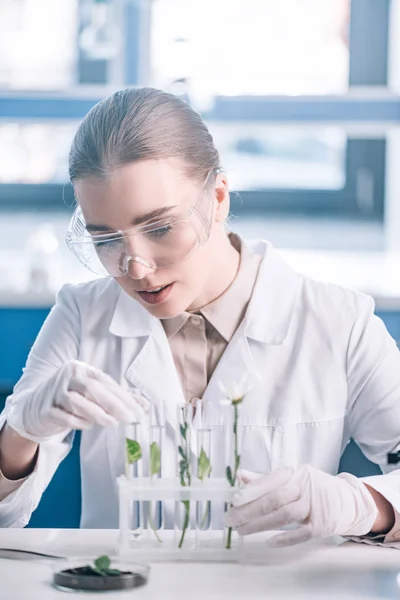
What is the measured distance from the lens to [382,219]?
4012 mm

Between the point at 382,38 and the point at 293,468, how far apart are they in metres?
2.80

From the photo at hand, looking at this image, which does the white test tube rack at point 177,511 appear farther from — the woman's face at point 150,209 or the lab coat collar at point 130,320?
the lab coat collar at point 130,320

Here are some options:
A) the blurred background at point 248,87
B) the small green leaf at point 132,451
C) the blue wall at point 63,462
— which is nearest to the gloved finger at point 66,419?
the small green leaf at point 132,451

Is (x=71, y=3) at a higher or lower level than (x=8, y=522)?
higher

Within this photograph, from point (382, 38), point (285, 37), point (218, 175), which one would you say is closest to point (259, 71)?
point (285, 37)

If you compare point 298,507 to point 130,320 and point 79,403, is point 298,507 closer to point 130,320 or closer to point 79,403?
point 79,403

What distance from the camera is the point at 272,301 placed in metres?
2.12

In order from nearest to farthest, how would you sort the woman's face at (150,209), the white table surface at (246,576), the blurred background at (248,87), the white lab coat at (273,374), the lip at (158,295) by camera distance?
the white table surface at (246,576) < the woman's face at (150,209) < the lip at (158,295) < the white lab coat at (273,374) < the blurred background at (248,87)

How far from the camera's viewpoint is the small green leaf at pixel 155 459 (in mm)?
1566

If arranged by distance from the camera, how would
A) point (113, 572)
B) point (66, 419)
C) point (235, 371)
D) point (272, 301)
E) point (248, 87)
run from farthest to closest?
1. point (248, 87)
2. point (272, 301)
3. point (235, 371)
4. point (66, 419)
5. point (113, 572)

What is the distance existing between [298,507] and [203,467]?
18 centimetres

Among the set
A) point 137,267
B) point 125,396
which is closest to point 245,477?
point 125,396

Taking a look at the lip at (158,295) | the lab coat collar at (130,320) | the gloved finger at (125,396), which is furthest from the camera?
the lab coat collar at (130,320)

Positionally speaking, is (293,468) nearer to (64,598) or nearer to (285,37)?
(64,598)
